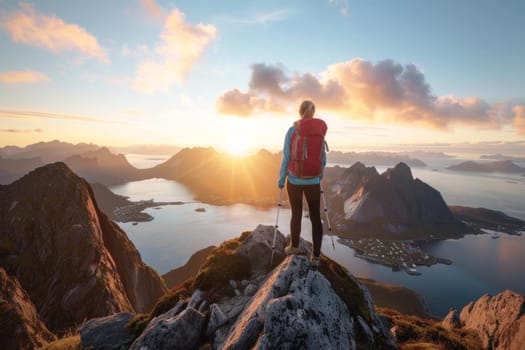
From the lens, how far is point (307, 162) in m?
7.86

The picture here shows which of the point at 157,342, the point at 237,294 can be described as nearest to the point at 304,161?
the point at 237,294

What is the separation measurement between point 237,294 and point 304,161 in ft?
18.2

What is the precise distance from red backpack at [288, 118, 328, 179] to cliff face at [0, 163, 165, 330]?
164ft

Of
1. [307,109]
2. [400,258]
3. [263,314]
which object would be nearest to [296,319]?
[263,314]

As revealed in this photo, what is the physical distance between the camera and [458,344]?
39.1 ft

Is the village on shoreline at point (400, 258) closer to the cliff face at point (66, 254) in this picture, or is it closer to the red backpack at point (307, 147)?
the cliff face at point (66, 254)

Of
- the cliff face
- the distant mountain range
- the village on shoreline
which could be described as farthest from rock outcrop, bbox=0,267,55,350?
the village on shoreline

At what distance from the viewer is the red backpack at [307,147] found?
25.8 ft

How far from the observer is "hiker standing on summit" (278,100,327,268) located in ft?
25.9

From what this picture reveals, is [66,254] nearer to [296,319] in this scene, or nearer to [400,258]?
[296,319]

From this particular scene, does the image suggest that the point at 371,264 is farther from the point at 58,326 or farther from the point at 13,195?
the point at 13,195

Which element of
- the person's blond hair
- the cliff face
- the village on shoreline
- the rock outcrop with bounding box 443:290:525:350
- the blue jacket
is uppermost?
the person's blond hair

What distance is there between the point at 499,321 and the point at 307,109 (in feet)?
62.5

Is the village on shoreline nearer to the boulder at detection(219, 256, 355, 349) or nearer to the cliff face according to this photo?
the cliff face
